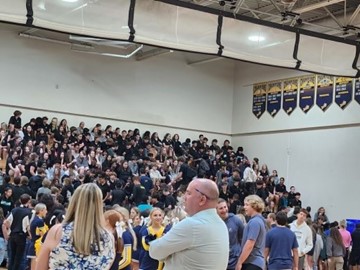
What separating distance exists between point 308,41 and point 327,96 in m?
9.62


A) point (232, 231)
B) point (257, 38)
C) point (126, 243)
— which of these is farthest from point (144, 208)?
point (126, 243)

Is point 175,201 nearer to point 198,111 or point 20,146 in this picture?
point 20,146

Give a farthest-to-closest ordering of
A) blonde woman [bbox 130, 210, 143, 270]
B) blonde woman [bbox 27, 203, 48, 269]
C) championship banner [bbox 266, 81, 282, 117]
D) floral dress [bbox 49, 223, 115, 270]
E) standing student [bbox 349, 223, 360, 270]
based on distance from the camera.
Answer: championship banner [bbox 266, 81, 282, 117] < standing student [bbox 349, 223, 360, 270] < blonde woman [bbox 27, 203, 48, 269] < blonde woman [bbox 130, 210, 143, 270] < floral dress [bbox 49, 223, 115, 270]

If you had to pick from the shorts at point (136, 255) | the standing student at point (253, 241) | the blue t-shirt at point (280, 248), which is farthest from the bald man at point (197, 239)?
the shorts at point (136, 255)

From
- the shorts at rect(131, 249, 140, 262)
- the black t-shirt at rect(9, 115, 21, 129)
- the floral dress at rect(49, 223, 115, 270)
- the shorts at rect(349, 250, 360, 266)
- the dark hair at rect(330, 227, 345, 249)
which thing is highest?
the black t-shirt at rect(9, 115, 21, 129)

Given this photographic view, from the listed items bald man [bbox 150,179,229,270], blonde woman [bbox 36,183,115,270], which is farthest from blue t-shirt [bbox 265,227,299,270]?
blonde woman [bbox 36,183,115,270]

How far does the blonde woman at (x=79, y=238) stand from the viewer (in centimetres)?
273

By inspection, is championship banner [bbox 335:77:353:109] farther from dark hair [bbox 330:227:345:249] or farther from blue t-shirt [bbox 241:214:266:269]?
blue t-shirt [bbox 241:214:266:269]

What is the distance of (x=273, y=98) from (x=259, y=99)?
0.82m

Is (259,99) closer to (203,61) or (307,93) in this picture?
(307,93)

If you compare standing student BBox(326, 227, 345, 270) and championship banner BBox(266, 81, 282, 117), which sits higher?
championship banner BBox(266, 81, 282, 117)

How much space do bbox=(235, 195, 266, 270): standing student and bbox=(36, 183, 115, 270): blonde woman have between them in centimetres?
321

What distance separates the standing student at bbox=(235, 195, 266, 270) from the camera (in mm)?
5805

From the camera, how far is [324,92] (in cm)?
2103
